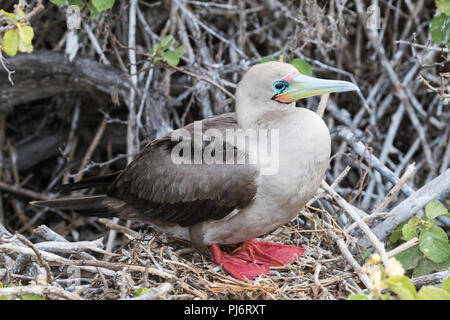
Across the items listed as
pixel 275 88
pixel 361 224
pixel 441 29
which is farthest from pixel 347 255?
pixel 441 29

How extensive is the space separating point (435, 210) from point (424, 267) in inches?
12.6

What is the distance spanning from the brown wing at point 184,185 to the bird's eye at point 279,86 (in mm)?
321

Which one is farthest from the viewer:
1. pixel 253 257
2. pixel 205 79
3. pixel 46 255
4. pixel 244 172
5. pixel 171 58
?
pixel 205 79

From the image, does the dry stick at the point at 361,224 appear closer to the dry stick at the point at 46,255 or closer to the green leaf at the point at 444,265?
the green leaf at the point at 444,265

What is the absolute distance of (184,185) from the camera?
3.30m

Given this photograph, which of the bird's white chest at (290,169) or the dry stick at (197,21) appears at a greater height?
the dry stick at (197,21)

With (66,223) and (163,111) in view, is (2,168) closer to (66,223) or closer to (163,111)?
(66,223)

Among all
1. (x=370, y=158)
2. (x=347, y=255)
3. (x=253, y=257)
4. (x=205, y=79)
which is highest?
(x=205, y=79)

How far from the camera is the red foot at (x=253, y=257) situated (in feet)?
10.9

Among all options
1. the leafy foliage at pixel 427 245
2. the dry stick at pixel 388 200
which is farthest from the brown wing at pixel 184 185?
the leafy foliage at pixel 427 245

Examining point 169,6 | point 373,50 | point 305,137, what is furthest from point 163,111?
point 373,50

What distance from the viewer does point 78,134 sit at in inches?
211

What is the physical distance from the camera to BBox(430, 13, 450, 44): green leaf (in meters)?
3.56

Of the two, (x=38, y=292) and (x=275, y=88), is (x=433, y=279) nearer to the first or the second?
(x=275, y=88)
